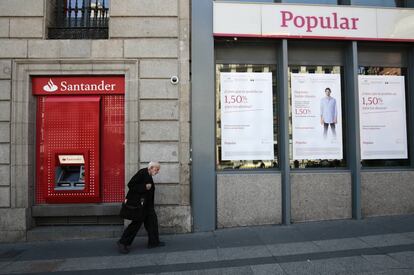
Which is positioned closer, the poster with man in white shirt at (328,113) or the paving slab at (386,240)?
the paving slab at (386,240)

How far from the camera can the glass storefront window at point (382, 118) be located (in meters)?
8.37

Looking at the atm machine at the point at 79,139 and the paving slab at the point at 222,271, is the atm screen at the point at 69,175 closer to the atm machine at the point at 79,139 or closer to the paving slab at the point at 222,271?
the atm machine at the point at 79,139

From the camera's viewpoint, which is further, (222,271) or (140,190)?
(140,190)

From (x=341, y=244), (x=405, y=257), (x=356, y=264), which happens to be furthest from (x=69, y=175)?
(x=405, y=257)

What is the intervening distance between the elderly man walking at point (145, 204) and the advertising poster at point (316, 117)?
11.8 feet

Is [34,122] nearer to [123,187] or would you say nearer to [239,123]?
[123,187]

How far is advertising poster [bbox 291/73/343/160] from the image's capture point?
8.18 metres

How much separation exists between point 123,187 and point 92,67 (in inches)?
106

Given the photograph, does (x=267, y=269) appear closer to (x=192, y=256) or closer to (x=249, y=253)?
(x=249, y=253)

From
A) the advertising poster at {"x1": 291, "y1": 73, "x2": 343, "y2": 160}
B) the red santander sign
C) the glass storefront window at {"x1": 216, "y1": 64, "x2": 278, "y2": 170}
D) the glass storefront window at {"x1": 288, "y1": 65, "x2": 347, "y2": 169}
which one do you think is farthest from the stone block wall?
the red santander sign

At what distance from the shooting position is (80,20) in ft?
26.6

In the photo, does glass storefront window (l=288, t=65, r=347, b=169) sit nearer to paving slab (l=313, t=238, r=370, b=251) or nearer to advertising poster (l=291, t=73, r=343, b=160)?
advertising poster (l=291, t=73, r=343, b=160)

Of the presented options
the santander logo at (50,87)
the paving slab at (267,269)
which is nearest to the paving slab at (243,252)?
the paving slab at (267,269)

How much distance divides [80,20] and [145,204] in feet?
15.4
